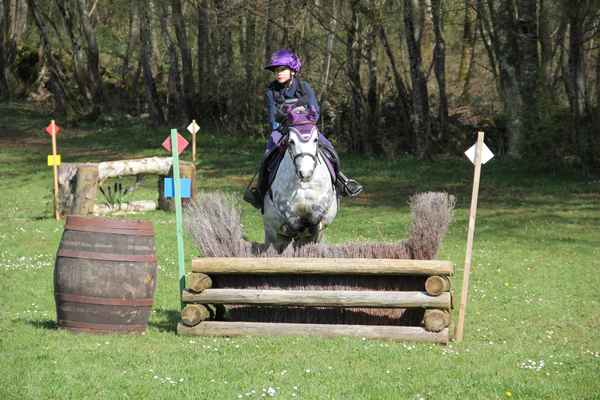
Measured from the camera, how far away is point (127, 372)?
827 centimetres

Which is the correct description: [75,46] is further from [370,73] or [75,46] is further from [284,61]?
[284,61]

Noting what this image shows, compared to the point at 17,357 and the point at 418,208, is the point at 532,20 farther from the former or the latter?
the point at 17,357

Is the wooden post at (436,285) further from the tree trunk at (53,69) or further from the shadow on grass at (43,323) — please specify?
the tree trunk at (53,69)

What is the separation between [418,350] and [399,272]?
844 mm

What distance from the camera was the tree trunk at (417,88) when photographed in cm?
3224

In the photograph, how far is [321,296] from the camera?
1001 cm

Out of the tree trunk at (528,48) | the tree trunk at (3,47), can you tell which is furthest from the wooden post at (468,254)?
the tree trunk at (3,47)

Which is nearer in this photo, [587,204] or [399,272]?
[399,272]

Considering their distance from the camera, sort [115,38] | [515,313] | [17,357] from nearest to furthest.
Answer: [17,357] < [515,313] < [115,38]

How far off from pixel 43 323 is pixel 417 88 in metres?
23.2

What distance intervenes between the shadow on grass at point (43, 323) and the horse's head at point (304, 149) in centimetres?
283

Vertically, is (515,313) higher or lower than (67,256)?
lower

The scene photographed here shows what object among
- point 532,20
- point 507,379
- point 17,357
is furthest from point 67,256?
point 532,20

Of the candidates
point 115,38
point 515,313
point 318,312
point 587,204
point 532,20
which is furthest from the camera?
point 115,38
